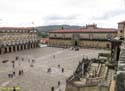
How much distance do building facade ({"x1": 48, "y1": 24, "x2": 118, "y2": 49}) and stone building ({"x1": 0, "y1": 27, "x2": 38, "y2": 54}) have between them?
9520 mm

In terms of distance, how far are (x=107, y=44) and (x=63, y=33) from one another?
19923 mm

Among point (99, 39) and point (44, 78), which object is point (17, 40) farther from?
point (44, 78)

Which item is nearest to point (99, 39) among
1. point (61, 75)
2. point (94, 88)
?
point (61, 75)

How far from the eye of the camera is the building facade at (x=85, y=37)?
66556 mm

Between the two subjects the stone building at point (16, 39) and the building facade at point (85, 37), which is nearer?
the stone building at point (16, 39)

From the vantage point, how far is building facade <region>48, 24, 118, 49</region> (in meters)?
66.6

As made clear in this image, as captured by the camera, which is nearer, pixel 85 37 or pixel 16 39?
pixel 16 39

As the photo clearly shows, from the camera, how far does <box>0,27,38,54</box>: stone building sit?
196 ft

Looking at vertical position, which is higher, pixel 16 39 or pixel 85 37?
pixel 85 37

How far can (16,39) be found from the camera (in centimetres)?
6519

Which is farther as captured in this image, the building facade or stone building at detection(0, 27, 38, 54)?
the building facade

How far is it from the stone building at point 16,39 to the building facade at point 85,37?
31.2 feet

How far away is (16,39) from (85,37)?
2443cm

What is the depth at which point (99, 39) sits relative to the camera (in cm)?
6788
